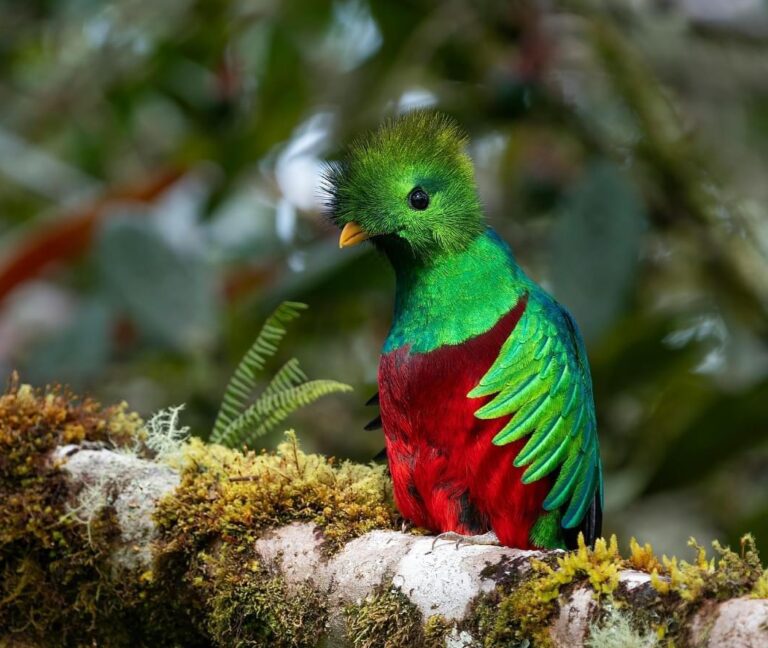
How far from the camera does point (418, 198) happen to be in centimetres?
275

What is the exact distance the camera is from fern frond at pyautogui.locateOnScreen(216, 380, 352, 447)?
8.45 ft

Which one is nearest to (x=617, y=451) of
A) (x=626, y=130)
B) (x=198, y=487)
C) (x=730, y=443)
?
(x=730, y=443)

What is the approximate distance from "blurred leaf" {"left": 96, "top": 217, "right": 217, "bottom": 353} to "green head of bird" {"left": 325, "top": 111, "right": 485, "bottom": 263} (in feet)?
7.01

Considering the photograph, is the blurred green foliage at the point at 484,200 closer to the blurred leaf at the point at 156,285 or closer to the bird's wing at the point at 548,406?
the blurred leaf at the point at 156,285

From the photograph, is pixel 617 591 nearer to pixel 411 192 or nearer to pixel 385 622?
pixel 385 622

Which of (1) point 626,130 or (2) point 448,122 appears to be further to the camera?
(1) point 626,130

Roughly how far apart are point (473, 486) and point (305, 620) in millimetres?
571

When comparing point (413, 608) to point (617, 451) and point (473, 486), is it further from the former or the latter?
point (617, 451)

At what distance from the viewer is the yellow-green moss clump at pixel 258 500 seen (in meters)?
2.23

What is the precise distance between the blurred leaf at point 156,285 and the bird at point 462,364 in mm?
2054


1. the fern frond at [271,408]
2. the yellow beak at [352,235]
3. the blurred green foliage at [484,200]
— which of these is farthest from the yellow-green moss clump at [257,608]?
the blurred green foliage at [484,200]

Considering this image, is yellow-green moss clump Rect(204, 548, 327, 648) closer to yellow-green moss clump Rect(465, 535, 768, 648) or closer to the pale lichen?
yellow-green moss clump Rect(465, 535, 768, 648)

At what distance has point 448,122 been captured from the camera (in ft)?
9.30

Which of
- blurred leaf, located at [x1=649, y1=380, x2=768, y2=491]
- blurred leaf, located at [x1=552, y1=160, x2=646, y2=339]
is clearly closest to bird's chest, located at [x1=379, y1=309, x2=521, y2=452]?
blurred leaf, located at [x1=649, y1=380, x2=768, y2=491]
